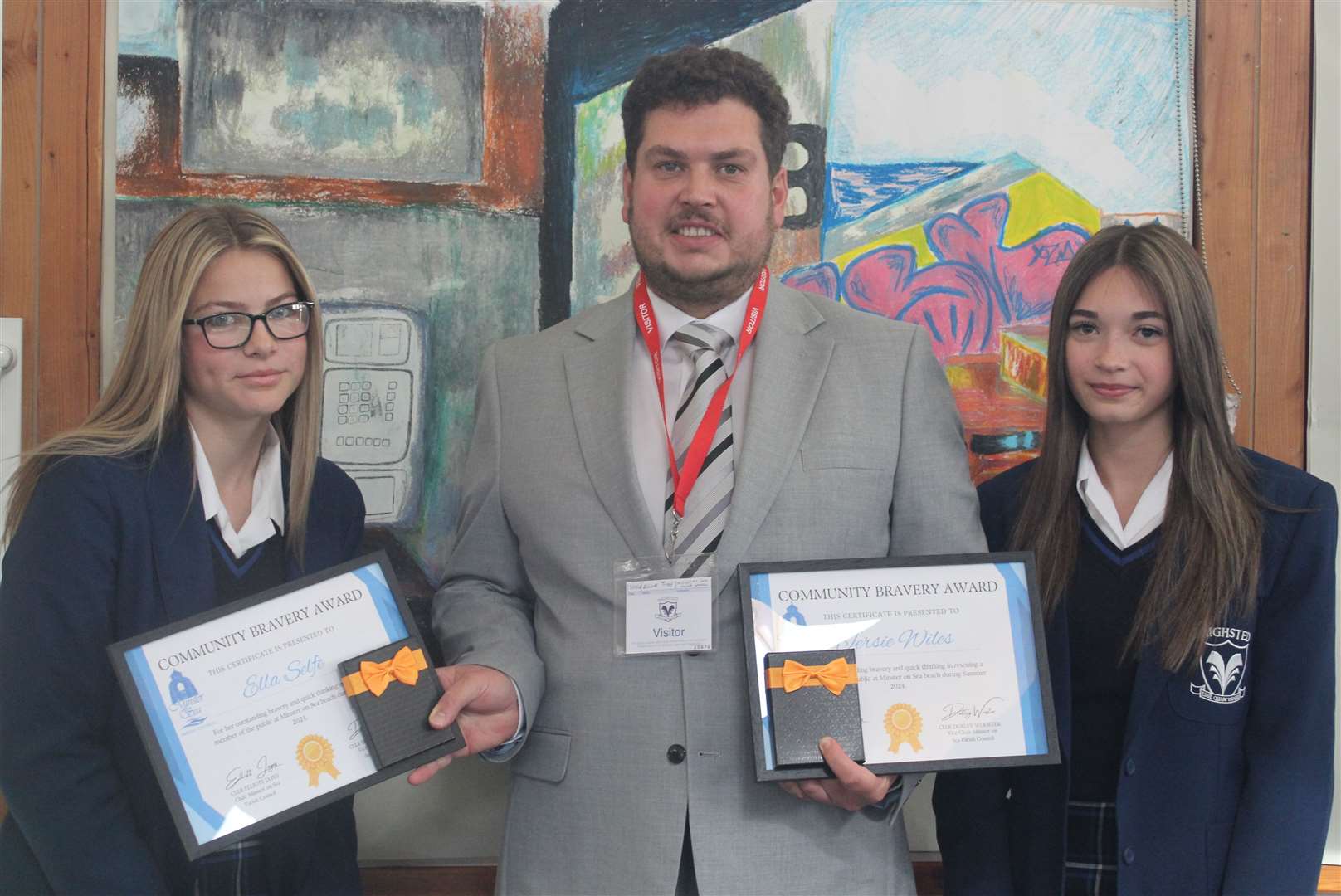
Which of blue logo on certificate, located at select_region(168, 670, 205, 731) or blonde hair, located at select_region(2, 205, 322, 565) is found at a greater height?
blonde hair, located at select_region(2, 205, 322, 565)

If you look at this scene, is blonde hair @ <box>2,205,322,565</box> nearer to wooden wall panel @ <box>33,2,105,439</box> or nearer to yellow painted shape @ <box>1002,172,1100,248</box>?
wooden wall panel @ <box>33,2,105,439</box>

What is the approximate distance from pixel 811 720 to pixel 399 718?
28.2 inches

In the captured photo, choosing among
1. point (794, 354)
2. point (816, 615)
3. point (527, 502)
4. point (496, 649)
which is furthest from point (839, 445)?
point (496, 649)

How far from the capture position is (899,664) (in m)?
1.90

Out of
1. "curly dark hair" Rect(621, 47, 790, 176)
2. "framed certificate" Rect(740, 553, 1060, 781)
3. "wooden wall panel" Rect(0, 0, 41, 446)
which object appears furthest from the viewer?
"wooden wall panel" Rect(0, 0, 41, 446)

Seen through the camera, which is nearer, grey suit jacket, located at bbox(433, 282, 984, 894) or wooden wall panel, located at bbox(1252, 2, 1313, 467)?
grey suit jacket, located at bbox(433, 282, 984, 894)

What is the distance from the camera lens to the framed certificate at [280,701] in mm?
1734

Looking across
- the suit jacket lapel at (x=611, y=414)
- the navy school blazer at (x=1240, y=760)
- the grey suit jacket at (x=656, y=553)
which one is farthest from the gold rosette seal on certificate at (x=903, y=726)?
the suit jacket lapel at (x=611, y=414)

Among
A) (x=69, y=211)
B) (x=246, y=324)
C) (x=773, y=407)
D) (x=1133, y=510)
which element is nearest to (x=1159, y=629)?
(x=1133, y=510)

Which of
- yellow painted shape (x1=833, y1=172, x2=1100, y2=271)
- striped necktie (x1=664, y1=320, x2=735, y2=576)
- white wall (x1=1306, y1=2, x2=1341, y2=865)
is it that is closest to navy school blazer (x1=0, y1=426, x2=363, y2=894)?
striped necktie (x1=664, y1=320, x2=735, y2=576)

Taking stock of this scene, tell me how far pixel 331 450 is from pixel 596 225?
2.93 ft

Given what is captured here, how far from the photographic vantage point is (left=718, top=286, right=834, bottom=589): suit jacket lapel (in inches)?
78.9

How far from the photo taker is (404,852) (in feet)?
9.01
